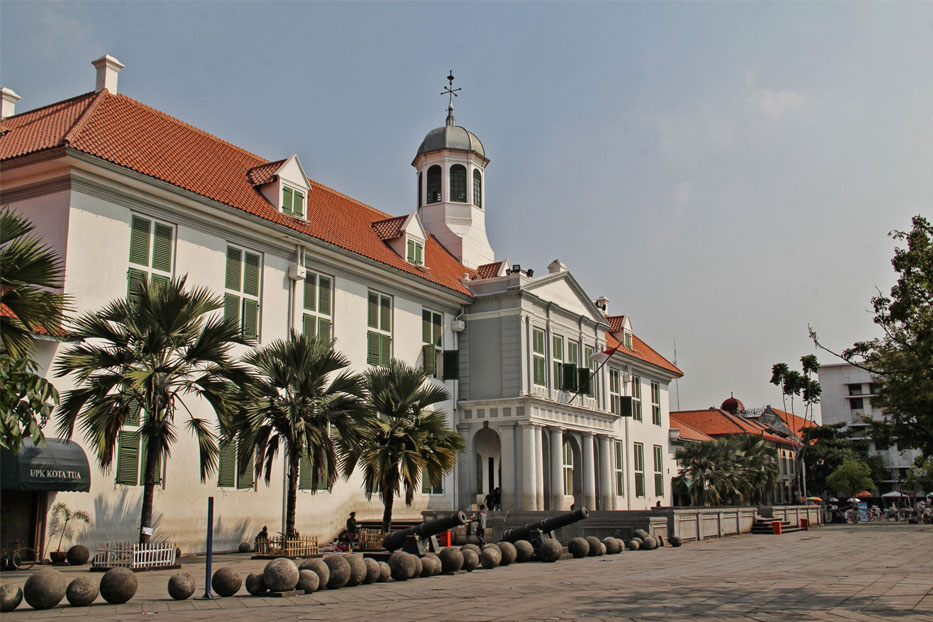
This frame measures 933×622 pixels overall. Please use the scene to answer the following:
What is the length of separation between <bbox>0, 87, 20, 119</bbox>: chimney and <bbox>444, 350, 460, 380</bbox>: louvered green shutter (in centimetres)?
1631

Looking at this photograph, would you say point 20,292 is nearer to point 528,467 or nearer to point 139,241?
point 139,241

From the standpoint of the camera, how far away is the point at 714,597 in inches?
502

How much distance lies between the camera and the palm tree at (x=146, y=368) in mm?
16688

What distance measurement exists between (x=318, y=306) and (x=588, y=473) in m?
15.6

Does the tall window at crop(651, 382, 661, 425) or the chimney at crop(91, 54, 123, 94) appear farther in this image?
the tall window at crop(651, 382, 661, 425)

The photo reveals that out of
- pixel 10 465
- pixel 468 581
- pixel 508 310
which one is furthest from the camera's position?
pixel 508 310

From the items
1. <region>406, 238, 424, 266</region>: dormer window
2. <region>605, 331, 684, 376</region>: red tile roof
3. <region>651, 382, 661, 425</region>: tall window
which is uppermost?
<region>406, 238, 424, 266</region>: dormer window

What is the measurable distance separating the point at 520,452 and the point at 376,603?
20.0 m

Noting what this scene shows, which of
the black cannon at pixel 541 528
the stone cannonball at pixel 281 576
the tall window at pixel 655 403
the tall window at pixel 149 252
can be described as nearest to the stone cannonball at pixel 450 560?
the black cannon at pixel 541 528

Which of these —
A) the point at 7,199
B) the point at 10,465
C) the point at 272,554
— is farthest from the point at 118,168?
the point at 272,554

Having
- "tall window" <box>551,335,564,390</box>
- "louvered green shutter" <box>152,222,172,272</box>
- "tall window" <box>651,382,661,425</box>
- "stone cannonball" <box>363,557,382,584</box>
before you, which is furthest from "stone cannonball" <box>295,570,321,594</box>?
"tall window" <box>651,382,661,425</box>

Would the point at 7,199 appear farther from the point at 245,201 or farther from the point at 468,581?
the point at 468,581

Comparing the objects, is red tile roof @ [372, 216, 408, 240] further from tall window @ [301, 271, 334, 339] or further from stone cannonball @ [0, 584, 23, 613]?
stone cannonball @ [0, 584, 23, 613]

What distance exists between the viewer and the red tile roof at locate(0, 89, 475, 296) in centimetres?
2153
